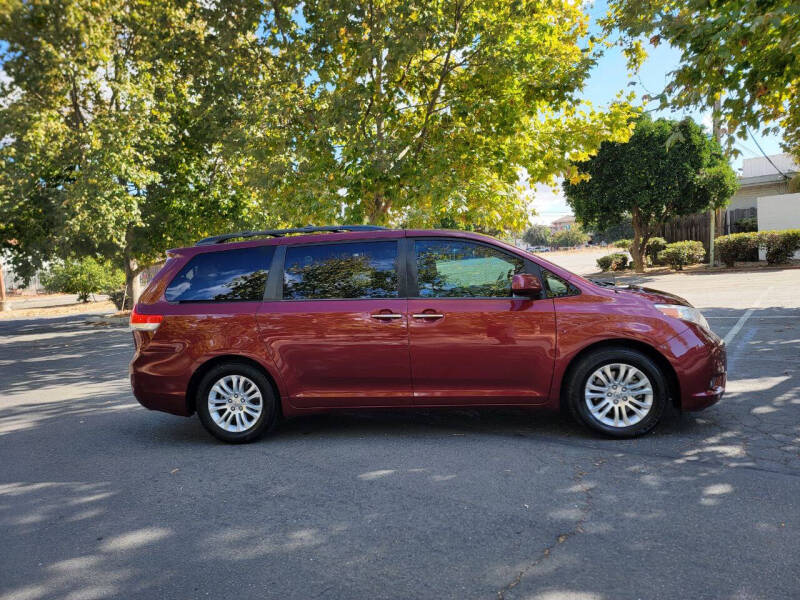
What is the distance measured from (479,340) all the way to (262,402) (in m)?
1.95

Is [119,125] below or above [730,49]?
above

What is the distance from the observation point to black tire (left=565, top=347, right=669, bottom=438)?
480 cm

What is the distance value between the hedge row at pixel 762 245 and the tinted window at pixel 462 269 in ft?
68.7

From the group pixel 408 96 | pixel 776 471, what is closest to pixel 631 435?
pixel 776 471

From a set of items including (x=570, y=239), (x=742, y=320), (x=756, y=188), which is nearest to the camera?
(x=742, y=320)

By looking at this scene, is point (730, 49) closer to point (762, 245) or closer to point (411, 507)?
point (411, 507)

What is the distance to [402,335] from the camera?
499cm

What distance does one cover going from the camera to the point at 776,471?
4031mm

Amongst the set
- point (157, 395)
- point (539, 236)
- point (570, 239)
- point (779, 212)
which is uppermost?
point (539, 236)

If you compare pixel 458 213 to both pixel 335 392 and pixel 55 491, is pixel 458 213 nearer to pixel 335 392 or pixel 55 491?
pixel 335 392

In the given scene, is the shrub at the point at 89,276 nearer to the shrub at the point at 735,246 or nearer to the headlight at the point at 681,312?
the shrub at the point at 735,246

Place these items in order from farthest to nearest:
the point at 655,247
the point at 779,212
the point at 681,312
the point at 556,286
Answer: the point at 655,247
the point at 779,212
the point at 556,286
the point at 681,312

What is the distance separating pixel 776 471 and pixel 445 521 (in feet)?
7.69

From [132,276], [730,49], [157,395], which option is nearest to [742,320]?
[730,49]
